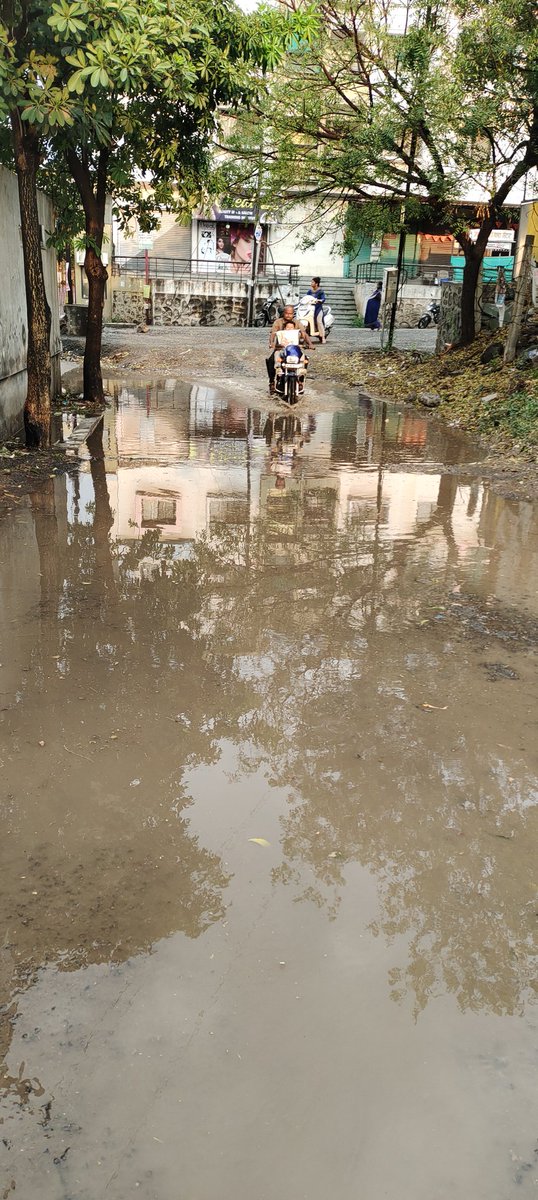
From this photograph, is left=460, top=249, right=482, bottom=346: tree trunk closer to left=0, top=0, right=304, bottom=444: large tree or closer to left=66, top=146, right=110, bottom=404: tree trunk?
left=0, top=0, right=304, bottom=444: large tree

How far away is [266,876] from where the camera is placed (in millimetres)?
3637

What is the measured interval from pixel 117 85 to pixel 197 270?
30955mm

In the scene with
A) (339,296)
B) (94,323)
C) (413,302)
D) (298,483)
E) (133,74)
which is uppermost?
(133,74)

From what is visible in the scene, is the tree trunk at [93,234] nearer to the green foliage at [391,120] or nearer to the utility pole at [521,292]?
the green foliage at [391,120]

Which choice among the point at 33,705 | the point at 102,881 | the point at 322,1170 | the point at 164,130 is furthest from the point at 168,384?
the point at 322,1170

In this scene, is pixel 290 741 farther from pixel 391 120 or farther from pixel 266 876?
pixel 391 120

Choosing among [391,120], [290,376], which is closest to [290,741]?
[290,376]

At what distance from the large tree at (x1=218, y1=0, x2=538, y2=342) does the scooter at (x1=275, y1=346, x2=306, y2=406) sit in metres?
4.26

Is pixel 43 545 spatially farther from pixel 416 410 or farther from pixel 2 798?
pixel 416 410

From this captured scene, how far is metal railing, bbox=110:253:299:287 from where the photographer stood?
3538cm

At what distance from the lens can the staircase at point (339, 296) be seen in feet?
119

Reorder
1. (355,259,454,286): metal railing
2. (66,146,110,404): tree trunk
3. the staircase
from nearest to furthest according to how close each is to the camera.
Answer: (66,146,110,404): tree trunk, the staircase, (355,259,454,286): metal railing

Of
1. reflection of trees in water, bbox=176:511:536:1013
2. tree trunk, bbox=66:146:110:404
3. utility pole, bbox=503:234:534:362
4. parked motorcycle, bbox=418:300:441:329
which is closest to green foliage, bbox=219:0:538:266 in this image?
utility pole, bbox=503:234:534:362

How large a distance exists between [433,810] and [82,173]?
12.6 meters
